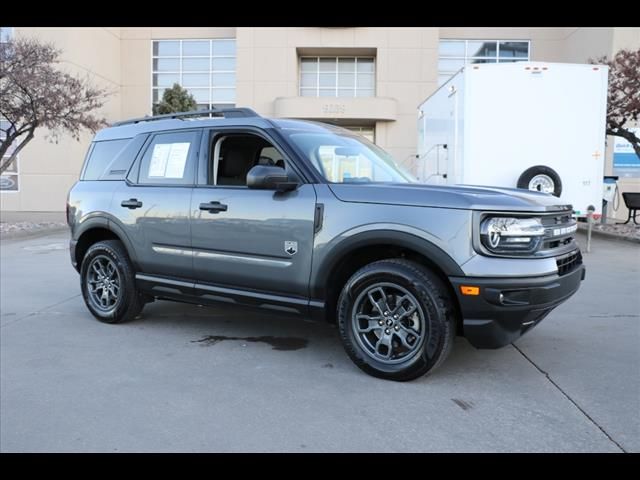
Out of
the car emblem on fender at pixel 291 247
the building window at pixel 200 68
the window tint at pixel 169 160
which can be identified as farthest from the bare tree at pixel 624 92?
the building window at pixel 200 68

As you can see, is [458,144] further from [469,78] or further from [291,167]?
[291,167]

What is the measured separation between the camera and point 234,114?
16.4 ft

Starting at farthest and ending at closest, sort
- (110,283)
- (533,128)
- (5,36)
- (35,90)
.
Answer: (5,36), (35,90), (533,128), (110,283)

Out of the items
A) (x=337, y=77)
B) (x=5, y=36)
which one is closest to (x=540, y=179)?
(x=5, y=36)

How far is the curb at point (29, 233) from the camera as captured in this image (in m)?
13.9

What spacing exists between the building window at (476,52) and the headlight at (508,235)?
76.1ft

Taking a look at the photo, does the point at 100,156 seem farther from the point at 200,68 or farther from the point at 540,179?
the point at 200,68

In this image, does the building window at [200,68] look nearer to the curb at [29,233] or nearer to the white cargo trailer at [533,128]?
the curb at [29,233]

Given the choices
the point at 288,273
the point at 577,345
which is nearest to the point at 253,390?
the point at 288,273

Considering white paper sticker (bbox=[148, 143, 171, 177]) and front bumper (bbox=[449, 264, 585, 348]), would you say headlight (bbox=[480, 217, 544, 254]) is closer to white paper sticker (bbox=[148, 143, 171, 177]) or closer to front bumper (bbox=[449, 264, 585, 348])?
front bumper (bbox=[449, 264, 585, 348])

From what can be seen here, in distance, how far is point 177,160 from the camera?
5156 mm

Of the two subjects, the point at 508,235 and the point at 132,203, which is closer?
the point at 508,235

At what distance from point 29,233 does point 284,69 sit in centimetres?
1381
